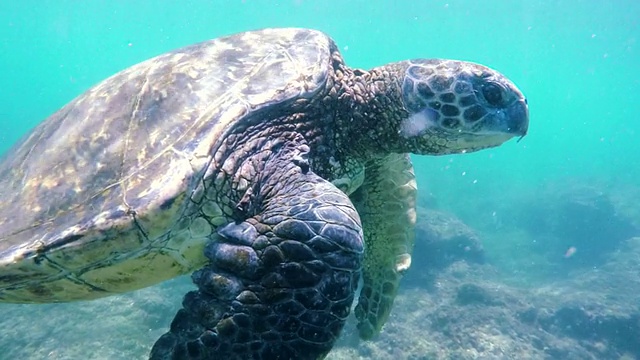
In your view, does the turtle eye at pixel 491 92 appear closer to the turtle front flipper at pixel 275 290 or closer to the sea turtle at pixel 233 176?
the sea turtle at pixel 233 176

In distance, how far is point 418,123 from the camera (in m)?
3.57

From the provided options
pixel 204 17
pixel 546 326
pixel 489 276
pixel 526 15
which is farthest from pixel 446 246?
pixel 204 17

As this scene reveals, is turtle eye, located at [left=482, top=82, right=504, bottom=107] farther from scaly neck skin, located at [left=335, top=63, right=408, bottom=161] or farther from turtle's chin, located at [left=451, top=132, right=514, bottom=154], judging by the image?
scaly neck skin, located at [left=335, top=63, right=408, bottom=161]

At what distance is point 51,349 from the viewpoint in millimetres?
8016

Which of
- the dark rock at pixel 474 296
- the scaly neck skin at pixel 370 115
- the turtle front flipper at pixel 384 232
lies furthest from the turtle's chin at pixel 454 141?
the dark rock at pixel 474 296

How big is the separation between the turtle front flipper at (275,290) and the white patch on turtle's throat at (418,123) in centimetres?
146

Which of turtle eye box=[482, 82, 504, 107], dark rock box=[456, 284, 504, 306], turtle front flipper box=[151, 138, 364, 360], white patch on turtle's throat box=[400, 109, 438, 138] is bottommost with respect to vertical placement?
dark rock box=[456, 284, 504, 306]

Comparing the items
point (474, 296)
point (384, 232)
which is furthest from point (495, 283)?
point (384, 232)

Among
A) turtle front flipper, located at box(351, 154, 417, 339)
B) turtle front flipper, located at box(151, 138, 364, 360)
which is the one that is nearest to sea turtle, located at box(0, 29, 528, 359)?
turtle front flipper, located at box(151, 138, 364, 360)

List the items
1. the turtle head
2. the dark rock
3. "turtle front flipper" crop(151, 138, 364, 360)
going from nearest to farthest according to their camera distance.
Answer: "turtle front flipper" crop(151, 138, 364, 360) → the turtle head → the dark rock

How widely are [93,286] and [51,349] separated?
6723 millimetres

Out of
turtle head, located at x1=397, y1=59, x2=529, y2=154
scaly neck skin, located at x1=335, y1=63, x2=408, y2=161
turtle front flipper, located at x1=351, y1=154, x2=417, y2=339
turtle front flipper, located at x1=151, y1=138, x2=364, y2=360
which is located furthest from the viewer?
turtle front flipper, located at x1=351, y1=154, x2=417, y2=339

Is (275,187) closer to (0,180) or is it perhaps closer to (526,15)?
(0,180)

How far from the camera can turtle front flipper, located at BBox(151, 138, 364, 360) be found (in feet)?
6.64
